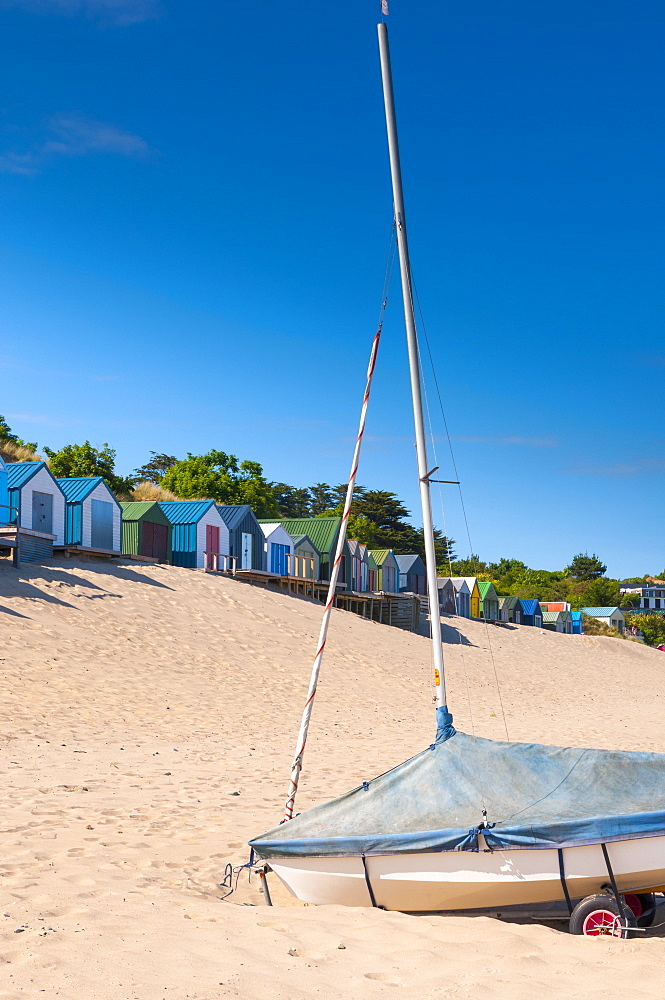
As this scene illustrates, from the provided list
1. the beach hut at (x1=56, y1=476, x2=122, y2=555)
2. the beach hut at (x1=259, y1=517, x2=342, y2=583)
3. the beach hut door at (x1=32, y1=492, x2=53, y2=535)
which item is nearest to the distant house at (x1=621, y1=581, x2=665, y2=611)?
the beach hut at (x1=259, y1=517, x2=342, y2=583)

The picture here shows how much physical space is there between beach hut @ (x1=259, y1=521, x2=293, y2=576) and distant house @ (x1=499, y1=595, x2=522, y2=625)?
3390cm

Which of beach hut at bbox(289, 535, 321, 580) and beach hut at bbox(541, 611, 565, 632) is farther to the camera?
beach hut at bbox(541, 611, 565, 632)

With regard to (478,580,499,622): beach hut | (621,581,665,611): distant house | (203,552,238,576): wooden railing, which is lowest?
(621,581,665,611): distant house

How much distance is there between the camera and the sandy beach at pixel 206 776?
600cm

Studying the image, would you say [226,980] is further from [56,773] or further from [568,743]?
Answer: [568,743]

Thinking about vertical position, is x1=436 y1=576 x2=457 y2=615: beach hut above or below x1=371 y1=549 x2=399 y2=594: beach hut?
below

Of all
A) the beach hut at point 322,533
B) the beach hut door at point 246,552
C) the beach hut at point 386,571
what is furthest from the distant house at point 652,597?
the beach hut door at point 246,552

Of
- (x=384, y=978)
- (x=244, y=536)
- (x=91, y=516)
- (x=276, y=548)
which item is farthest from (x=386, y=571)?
(x=384, y=978)

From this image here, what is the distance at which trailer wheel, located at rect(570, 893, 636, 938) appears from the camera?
23.5ft

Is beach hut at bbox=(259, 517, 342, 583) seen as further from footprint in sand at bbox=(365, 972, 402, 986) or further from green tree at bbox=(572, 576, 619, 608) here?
green tree at bbox=(572, 576, 619, 608)

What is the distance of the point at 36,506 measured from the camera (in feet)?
106

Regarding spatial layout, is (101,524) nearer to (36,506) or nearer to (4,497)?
(36,506)

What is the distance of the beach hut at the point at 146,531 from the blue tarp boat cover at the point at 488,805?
30.5 metres

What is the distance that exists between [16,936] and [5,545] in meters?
23.9
